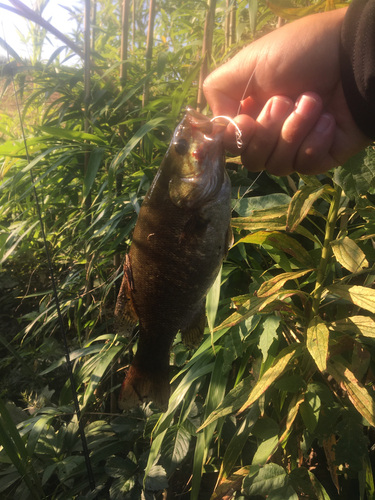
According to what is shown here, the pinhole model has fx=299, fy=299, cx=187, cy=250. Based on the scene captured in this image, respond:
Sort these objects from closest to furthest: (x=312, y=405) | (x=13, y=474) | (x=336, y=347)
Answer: (x=312, y=405) < (x=336, y=347) < (x=13, y=474)

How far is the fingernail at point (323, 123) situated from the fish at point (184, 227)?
1.19ft

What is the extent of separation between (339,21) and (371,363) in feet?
4.24

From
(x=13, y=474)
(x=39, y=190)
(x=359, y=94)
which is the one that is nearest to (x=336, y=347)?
(x=359, y=94)

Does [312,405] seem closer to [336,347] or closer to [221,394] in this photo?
[336,347]

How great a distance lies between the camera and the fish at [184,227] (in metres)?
0.85

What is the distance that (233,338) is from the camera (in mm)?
1159

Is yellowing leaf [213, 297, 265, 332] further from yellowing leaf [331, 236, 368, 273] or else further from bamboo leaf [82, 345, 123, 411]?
bamboo leaf [82, 345, 123, 411]

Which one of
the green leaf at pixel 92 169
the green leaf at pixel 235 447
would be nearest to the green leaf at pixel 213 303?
the green leaf at pixel 235 447

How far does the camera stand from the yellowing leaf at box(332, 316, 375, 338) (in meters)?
0.94

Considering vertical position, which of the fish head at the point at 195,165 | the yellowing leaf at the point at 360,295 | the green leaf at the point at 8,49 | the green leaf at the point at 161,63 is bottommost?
the yellowing leaf at the point at 360,295

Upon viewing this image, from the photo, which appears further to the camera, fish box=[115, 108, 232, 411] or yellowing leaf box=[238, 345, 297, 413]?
yellowing leaf box=[238, 345, 297, 413]

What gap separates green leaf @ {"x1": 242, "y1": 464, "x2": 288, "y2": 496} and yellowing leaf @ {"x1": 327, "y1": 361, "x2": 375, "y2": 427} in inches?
15.1

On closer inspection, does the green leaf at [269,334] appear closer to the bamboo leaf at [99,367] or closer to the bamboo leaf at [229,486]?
the bamboo leaf at [229,486]

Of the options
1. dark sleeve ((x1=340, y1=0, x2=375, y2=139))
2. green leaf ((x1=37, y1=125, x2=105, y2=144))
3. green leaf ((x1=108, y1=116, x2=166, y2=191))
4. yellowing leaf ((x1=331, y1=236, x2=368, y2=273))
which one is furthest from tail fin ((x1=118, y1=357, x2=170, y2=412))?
green leaf ((x1=37, y1=125, x2=105, y2=144))
